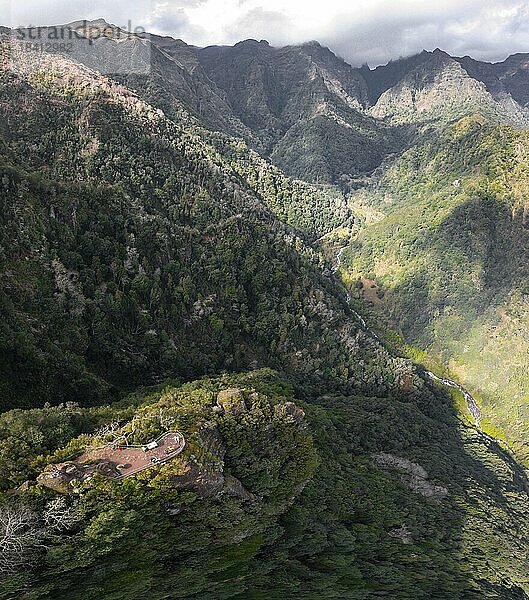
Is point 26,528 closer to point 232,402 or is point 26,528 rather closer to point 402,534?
point 232,402

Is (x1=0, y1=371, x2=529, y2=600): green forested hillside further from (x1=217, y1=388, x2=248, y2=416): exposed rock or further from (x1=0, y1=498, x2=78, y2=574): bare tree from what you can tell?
(x1=217, y1=388, x2=248, y2=416): exposed rock

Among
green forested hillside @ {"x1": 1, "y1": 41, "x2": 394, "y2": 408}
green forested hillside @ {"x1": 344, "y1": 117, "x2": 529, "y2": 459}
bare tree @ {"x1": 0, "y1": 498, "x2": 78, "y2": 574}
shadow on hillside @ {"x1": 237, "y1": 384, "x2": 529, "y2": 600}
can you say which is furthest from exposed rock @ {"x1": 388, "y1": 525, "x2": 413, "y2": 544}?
green forested hillside @ {"x1": 344, "y1": 117, "x2": 529, "y2": 459}

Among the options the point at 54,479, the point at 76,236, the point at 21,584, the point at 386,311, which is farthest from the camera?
the point at 386,311

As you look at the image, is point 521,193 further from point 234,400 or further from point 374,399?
point 234,400

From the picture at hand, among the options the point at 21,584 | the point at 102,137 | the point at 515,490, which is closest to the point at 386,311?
the point at 515,490

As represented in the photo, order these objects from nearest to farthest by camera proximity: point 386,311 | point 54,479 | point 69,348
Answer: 1. point 54,479
2. point 69,348
3. point 386,311

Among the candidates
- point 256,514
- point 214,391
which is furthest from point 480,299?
point 256,514
